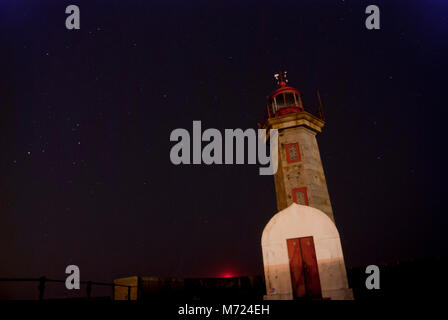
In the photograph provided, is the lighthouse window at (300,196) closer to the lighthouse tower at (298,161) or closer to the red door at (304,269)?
the lighthouse tower at (298,161)

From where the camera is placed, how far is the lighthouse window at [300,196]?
1567 cm

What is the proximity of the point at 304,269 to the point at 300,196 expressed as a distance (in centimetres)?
721

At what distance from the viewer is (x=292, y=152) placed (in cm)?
1730

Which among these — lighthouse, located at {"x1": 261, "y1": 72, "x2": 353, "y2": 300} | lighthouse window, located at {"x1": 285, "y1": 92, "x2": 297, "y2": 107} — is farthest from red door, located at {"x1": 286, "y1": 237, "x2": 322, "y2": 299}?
lighthouse window, located at {"x1": 285, "y1": 92, "x2": 297, "y2": 107}

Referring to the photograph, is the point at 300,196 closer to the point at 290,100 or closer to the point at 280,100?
the point at 290,100

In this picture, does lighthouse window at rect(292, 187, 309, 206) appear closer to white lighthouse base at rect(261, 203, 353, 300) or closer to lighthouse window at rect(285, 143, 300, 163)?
lighthouse window at rect(285, 143, 300, 163)

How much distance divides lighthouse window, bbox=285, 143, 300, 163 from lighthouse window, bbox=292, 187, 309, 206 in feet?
6.55

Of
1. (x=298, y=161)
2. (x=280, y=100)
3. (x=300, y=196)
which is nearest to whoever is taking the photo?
(x=300, y=196)

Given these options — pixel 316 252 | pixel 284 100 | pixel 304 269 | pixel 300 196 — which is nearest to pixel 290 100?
pixel 284 100
